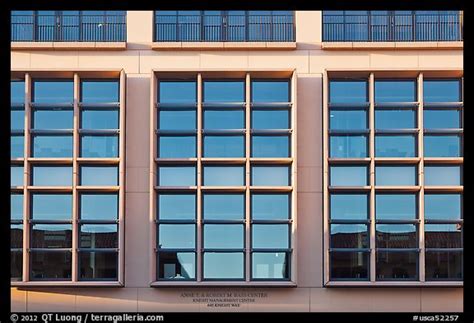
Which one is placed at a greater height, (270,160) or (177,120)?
(177,120)

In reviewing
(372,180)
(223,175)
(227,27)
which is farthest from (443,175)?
(227,27)

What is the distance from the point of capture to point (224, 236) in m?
19.3

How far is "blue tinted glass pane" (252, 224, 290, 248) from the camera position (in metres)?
19.3

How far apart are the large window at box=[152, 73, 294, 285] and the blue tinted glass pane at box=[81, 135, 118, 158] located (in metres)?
1.40

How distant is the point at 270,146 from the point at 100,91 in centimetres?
568

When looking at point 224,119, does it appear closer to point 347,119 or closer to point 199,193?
point 199,193

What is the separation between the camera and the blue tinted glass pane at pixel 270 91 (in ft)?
65.4

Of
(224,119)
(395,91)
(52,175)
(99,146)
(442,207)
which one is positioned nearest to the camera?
(442,207)

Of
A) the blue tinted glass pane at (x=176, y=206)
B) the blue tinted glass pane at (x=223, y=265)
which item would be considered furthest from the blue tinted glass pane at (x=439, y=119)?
the blue tinted glass pane at (x=176, y=206)

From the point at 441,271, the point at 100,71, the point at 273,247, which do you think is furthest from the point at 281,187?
the point at 100,71

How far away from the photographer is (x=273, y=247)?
1931 centimetres

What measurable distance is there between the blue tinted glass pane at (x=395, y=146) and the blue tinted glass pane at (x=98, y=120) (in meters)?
8.29

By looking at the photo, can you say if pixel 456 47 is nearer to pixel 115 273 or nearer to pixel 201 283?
pixel 201 283

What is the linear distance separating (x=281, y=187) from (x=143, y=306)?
549 cm
